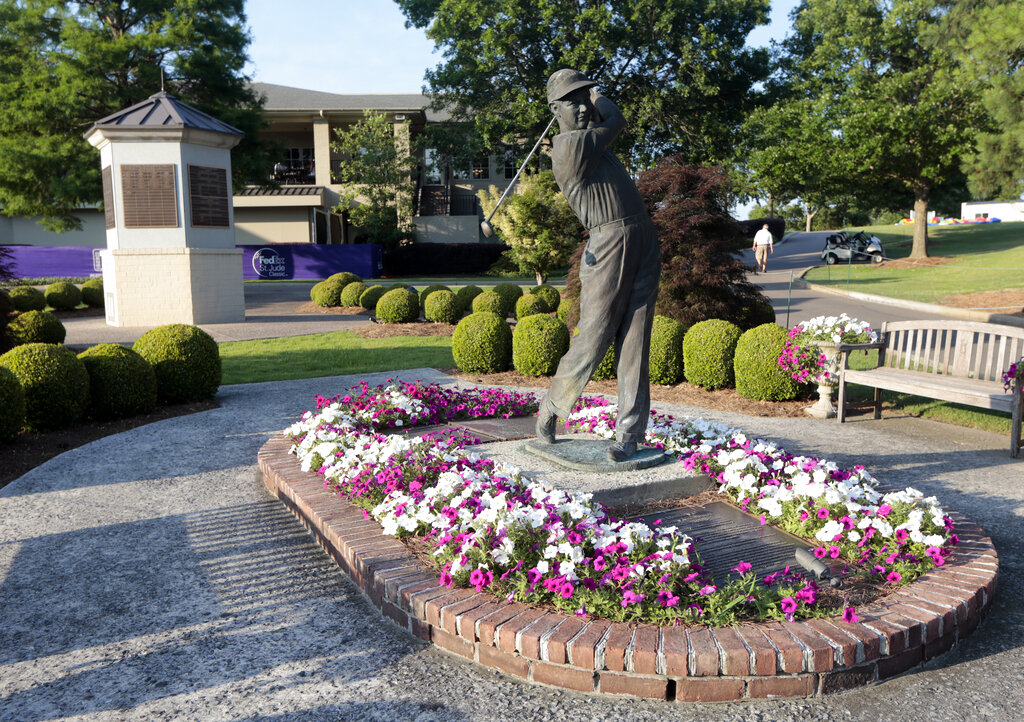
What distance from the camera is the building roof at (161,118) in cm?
1561

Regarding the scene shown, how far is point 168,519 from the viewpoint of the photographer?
533 cm

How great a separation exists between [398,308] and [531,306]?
131 inches

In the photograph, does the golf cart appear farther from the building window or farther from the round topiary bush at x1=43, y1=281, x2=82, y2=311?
the round topiary bush at x1=43, y1=281, x2=82, y2=311

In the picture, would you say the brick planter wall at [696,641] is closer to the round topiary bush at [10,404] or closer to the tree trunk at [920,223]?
the round topiary bush at [10,404]

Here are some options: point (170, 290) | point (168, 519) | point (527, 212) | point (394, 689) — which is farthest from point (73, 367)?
point (527, 212)

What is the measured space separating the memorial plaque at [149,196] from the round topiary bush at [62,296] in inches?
253

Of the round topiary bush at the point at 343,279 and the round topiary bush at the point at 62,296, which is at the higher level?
the round topiary bush at the point at 343,279

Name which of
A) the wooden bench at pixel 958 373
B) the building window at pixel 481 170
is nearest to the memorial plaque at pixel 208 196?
the wooden bench at pixel 958 373

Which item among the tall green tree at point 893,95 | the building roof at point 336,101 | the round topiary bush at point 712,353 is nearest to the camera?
the round topiary bush at point 712,353

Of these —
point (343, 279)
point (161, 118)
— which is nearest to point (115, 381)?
point (161, 118)

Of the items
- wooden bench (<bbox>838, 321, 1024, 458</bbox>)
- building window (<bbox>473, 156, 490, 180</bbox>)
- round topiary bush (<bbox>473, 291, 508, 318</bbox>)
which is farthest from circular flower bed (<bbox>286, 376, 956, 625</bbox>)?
building window (<bbox>473, 156, 490, 180</bbox>)

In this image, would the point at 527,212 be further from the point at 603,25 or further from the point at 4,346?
the point at 4,346

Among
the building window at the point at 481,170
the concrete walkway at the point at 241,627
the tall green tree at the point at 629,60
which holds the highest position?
the tall green tree at the point at 629,60

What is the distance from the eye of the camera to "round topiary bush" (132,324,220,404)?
29.1ft
